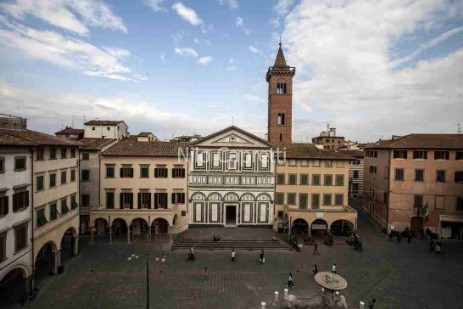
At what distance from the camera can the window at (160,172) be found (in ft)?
105

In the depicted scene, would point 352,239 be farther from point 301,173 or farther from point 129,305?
point 129,305

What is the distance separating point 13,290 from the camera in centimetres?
1970

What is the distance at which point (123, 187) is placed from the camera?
3155 centimetres

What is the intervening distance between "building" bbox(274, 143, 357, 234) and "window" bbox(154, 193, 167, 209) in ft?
46.9

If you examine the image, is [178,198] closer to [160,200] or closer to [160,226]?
[160,200]

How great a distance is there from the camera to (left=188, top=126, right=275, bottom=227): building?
33.8 metres

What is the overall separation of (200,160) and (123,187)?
9.86 m

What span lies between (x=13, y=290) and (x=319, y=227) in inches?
1201

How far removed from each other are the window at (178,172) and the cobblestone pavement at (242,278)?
8.47 metres

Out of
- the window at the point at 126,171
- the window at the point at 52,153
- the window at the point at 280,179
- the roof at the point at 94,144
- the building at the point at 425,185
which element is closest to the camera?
the window at the point at 52,153

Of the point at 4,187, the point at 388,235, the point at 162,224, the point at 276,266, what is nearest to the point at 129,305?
the point at 4,187

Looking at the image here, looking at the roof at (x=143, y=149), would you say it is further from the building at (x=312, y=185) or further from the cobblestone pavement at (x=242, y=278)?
the building at (x=312, y=185)

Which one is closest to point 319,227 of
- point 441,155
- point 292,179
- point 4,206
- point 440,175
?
point 292,179

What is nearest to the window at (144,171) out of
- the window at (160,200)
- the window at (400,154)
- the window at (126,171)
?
the window at (126,171)
